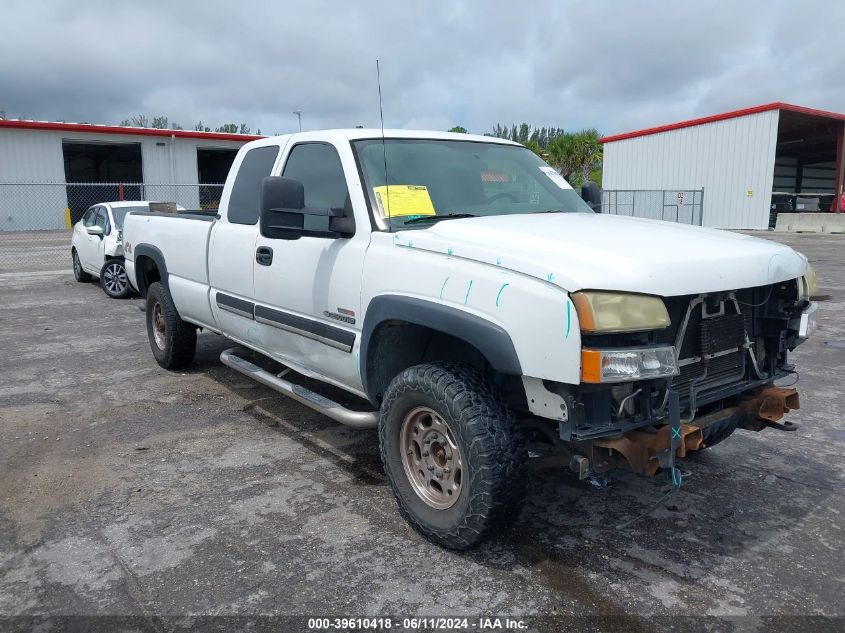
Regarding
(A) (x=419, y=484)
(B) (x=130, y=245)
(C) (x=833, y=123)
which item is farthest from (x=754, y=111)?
(A) (x=419, y=484)

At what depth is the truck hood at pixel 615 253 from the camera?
275 centimetres

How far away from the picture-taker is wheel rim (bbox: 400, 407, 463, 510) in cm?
322

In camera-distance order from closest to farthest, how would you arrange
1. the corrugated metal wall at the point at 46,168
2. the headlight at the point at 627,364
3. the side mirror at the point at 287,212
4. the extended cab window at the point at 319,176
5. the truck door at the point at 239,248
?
1. the headlight at the point at 627,364
2. the side mirror at the point at 287,212
3. the extended cab window at the point at 319,176
4. the truck door at the point at 239,248
5. the corrugated metal wall at the point at 46,168

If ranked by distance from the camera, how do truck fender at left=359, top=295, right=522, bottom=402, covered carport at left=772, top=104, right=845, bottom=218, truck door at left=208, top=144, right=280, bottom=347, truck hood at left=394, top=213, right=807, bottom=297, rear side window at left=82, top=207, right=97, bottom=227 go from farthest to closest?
covered carport at left=772, top=104, right=845, bottom=218 → rear side window at left=82, top=207, right=97, bottom=227 → truck door at left=208, top=144, right=280, bottom=347 → truck fender at left=359, top=295, right=522, bottom=402 → truck hood at left=394, top=213, right=807, bottom=297

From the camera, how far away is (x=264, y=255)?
4484 millimetres

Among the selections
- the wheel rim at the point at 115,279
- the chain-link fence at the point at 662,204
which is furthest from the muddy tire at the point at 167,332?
the chain-link fence at the point at 662,204

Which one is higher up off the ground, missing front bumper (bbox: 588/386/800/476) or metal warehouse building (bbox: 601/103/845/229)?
metal warehouse building (bbox: 601/103/845/229)

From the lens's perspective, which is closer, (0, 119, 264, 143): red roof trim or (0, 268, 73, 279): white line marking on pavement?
(0, 268, 73, 279): white line marking on pavement

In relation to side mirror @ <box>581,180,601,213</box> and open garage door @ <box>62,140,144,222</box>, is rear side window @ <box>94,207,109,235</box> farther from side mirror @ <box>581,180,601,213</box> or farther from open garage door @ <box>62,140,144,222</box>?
open garage door @ <box>62,140,144,222</box>

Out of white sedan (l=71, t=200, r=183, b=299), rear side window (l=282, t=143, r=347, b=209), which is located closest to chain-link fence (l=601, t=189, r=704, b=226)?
white sedan (l=71, t=200, r=183, b=299)

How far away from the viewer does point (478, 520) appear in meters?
2.99

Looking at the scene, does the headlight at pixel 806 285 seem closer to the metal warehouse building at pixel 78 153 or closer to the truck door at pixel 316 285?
the truck door at pixel 316 285

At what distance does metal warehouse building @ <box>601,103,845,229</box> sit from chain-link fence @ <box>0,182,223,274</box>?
19583 millimetres

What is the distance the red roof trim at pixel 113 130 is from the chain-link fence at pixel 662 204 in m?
18.2
